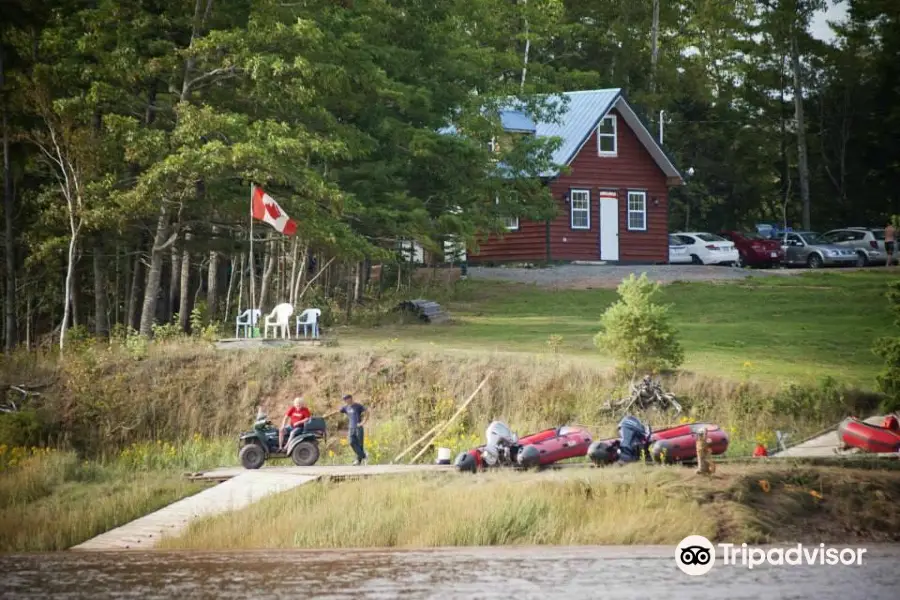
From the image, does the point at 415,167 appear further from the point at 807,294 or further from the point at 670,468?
the point at 670,468

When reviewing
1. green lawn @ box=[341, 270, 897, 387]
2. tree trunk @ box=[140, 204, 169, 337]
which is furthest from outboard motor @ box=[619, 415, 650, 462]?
tree trunk @ box=[140, 204, 169, 337]

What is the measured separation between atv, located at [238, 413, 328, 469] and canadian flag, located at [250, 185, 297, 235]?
7894mm

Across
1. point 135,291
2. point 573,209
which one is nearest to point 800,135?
point 573,209

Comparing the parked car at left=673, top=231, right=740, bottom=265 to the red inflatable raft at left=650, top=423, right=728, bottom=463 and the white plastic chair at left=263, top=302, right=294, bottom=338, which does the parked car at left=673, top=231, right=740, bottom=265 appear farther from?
the red inflatable raft at left=650, top=423, right=728, bottom=463

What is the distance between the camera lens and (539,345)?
35281 millimetres

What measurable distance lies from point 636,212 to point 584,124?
4353mm

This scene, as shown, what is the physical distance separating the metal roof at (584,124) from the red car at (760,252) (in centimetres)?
413

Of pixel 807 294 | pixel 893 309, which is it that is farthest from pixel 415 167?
pixel 893 309

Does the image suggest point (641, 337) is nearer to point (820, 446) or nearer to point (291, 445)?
point (820, 446)

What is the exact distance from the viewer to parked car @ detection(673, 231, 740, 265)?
197 feet

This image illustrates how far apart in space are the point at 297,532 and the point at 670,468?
20.3 feet

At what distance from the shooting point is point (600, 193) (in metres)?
58.9

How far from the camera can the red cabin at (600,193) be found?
190 feet

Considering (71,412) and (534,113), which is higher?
(534,113)
